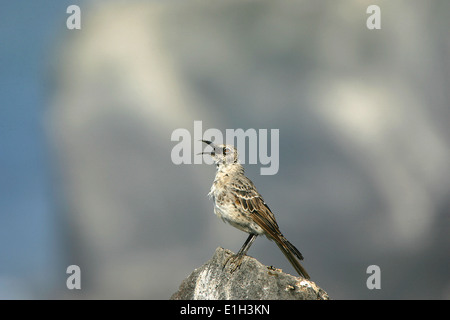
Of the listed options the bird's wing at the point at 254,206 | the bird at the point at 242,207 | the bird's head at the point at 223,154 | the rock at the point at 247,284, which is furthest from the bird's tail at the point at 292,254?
the bird's head at the point at 223,154

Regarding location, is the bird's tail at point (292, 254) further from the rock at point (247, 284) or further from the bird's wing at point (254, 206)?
the rock at point (247, 284)

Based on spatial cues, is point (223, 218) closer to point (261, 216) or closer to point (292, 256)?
point (261, 216)

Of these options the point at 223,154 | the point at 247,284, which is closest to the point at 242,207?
the point at 223,154

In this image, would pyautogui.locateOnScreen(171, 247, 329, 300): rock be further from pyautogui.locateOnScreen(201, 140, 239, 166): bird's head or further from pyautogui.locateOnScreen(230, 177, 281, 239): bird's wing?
pyautogui.locateOnScreen(201, 140, 239, 166): bird's head

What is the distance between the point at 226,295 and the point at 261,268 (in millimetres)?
916

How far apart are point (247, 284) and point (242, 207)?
2.17 metres

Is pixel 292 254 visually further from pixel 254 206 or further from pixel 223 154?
pixel 223 154

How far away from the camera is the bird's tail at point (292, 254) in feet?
42.1

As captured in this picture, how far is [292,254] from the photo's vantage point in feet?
42.8

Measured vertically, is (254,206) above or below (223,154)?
below

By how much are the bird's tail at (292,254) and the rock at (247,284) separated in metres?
0.60

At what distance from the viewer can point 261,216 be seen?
1364 cm

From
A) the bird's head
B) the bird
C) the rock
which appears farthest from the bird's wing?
the rock
